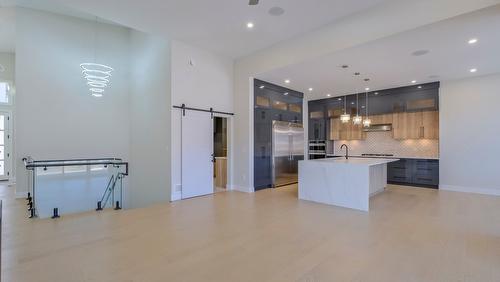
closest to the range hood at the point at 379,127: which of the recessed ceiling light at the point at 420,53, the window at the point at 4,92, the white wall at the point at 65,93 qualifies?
the recessed ceiling light at the point at 420,53

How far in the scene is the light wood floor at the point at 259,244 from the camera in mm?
2639

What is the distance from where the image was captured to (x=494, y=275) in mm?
2582

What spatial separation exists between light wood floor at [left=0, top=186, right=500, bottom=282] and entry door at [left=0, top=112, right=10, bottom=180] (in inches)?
207

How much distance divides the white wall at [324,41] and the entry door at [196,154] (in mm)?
890

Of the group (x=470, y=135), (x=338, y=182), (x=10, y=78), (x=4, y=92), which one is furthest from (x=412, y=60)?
(x=4, y=92)

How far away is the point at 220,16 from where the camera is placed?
4.72 meters

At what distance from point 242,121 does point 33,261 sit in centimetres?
508

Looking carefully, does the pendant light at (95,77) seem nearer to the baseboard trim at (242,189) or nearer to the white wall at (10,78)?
the white wall at (10,78)

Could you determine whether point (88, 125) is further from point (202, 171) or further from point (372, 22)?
point (372, 22)

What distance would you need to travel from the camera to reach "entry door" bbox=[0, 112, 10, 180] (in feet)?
28.3

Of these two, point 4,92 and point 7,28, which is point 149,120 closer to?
point 7,28

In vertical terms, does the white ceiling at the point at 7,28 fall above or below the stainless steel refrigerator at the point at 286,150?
above

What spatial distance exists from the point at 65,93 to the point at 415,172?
10270 mm

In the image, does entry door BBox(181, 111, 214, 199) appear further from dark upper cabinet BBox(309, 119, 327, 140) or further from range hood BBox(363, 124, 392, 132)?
range hood BBox(363, 124, 392, 132)
